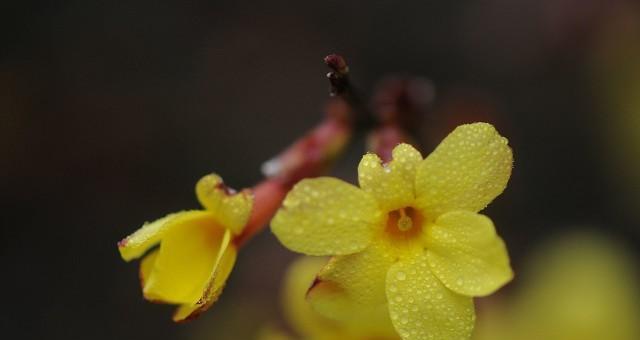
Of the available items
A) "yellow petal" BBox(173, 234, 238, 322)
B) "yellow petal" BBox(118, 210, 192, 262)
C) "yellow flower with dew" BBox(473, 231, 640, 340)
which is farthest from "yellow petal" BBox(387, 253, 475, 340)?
"yellow flower with dew" BBox(473, 231, 640, 340)

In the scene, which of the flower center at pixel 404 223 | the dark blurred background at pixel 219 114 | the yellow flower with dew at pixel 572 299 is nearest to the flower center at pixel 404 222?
the flower center at pixel 404 223

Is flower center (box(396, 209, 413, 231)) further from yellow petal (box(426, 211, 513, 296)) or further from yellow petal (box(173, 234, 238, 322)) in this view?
yellow petal (box(173, 234, 238, 322))

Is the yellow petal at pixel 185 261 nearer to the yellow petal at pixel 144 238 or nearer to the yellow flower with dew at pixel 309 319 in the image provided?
the yellow petal at pixel 144 238

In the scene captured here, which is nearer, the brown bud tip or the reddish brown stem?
the brown bud tip

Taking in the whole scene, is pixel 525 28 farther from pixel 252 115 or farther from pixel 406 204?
pixel 406 204

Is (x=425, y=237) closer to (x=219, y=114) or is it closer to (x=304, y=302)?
(x=304, y=302)

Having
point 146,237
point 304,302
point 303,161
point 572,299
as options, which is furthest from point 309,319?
point 572,299

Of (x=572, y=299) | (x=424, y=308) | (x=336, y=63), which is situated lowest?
(x=572, y=299)
